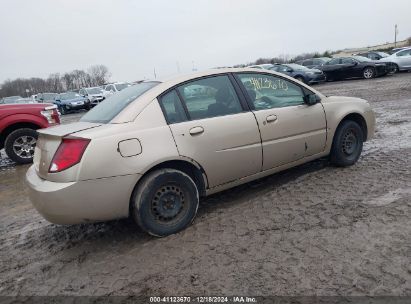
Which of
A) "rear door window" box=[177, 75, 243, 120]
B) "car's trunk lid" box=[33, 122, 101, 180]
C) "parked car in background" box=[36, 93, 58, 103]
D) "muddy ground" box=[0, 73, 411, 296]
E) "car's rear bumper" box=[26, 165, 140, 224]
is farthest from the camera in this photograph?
"parked car in background" box=[36, 93, 58, 103]

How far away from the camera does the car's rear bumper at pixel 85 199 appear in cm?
316

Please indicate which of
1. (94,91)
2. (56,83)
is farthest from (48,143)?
(56,83)

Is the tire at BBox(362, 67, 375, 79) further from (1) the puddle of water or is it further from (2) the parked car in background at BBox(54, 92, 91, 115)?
(1) the puddle of water

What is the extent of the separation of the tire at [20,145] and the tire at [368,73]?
798 inches

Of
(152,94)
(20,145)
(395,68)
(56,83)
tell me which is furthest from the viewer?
(56,83)

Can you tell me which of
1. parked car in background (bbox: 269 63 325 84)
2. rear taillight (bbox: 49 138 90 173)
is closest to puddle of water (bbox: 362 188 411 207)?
rear taillight (bbox: 49 138 90 173)

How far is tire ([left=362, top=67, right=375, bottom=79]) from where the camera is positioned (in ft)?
73.1

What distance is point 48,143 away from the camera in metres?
3.53

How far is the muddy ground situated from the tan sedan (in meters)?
0.33

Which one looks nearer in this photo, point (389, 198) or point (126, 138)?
point (126, 138)

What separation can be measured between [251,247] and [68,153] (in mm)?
1790

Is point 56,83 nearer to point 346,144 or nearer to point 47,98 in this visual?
point 47,98

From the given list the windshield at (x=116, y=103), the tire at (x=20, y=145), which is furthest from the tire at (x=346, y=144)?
the tire at (x=20, y=145)

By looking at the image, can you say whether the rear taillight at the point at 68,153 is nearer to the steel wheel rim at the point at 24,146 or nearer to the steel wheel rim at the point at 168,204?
the steel wheel rim at the point at 168,204
